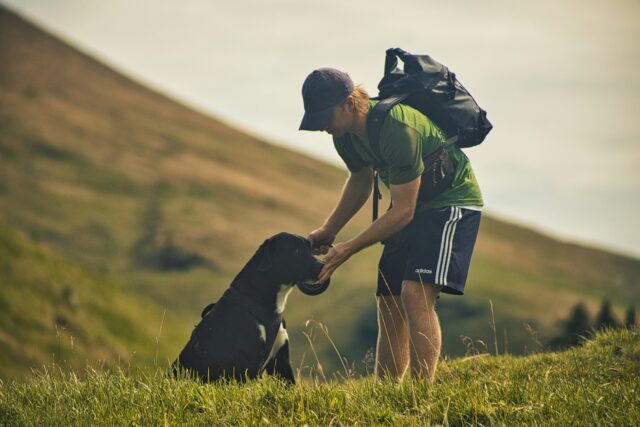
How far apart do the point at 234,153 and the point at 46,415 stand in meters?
144

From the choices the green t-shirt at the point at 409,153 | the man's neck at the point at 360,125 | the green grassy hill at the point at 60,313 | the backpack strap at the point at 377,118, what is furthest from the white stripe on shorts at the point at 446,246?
the green grassy hill at the point at 60,313

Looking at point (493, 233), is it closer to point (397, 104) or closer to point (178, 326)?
point (178, 326)

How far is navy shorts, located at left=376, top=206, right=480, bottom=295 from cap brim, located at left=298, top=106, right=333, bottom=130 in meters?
1.10

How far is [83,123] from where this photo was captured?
128 m

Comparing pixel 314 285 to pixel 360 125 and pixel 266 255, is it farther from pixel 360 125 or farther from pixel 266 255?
pixel 360 125

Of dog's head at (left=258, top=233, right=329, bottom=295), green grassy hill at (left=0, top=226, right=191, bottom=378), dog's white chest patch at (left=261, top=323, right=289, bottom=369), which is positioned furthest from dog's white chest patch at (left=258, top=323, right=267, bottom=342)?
green grassy hill at (left=0, top=226, right=191, bottom=378)

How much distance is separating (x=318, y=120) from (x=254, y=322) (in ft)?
5.69

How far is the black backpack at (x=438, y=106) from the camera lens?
625cm

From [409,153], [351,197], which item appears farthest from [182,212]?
[409,153]

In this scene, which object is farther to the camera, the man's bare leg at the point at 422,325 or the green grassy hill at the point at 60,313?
the green grassy hill at the point at 60,313

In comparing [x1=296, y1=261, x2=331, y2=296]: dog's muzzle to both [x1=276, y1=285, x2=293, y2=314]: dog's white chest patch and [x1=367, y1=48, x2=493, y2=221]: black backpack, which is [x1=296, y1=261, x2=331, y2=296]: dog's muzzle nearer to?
[x1=276, y1=285, x2=293, y2=314]: dog's white chest patch

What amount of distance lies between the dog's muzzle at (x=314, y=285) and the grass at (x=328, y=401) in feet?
3.57

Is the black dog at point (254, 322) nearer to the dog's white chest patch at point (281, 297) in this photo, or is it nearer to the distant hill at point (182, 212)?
the dog's white chest patch at point (281, 297)

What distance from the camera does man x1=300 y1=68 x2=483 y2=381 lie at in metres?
5.98
